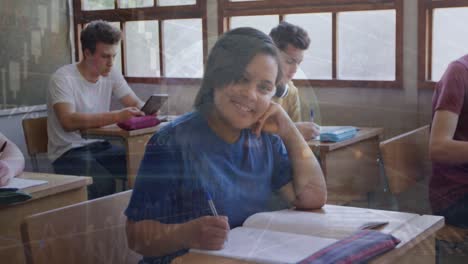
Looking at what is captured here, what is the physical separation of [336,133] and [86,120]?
13.0 inches

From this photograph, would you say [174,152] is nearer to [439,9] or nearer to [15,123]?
[15,123]

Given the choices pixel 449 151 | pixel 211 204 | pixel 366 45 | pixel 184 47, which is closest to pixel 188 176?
pixel 211 204

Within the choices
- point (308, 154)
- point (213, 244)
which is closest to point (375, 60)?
point (308, 154)

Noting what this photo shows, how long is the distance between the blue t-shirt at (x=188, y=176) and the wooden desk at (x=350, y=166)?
0.13 m

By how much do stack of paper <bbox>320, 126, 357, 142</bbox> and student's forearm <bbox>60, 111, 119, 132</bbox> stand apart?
284 mm

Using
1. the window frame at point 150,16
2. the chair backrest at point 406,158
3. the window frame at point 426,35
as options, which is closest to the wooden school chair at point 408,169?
the chair backrest at point 406,158

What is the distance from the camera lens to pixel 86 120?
0.79 meters

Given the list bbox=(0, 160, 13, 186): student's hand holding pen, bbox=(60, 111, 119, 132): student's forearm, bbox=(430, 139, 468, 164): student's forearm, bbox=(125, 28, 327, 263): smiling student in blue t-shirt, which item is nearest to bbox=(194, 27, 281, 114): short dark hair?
bbox=(125, 28, 327, 263): smiling student in blue t-shirt

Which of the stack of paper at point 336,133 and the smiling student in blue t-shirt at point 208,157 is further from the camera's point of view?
the stack of paper at point 336,133

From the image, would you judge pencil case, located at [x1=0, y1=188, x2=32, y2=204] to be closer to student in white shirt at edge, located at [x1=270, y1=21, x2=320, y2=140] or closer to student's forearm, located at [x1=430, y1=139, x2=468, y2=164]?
student in white shirt at edge, located at [x1=270, y1=21, x2=320, y2=140]

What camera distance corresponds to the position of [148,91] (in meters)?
0.77

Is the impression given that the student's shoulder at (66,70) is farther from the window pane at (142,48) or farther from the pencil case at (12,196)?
the pencil case at (12,196)

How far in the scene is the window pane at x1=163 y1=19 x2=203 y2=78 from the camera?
0.74 m

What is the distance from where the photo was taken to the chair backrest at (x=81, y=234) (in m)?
0.69
